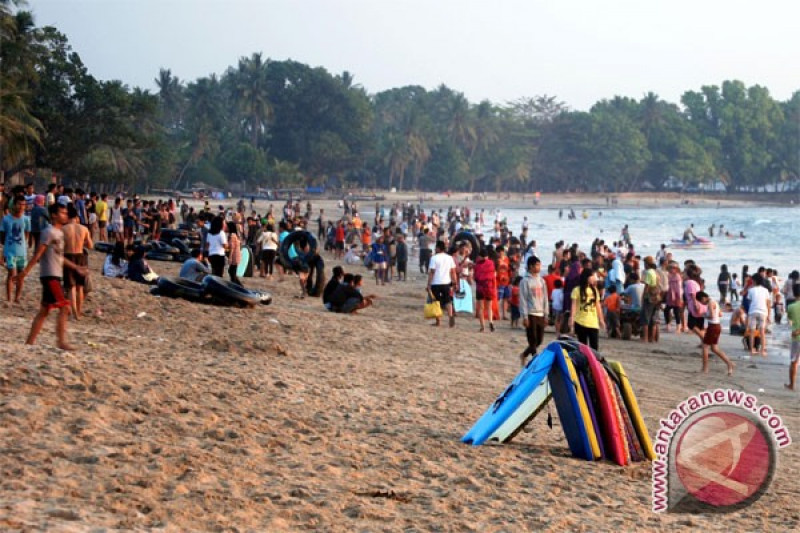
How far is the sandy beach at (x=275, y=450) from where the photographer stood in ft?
16.1

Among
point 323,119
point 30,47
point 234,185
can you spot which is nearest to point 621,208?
point 323,119

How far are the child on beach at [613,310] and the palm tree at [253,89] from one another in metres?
79.7

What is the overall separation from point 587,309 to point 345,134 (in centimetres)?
8716

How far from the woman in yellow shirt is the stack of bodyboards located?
372 centimetres

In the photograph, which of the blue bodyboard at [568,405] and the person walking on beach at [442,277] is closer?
the blue bodyboard at [568,405]

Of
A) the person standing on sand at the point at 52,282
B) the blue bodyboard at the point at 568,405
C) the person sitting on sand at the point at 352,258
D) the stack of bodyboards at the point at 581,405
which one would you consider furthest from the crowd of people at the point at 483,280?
the person sitting on sand at the point at 352,258

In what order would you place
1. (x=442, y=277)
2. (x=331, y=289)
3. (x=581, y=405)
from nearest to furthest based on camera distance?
(x=581, y=405)
(x=442, y=277)
(x=331, y=289)

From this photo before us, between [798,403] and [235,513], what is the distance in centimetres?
824

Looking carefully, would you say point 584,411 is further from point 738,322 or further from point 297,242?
point 297,242

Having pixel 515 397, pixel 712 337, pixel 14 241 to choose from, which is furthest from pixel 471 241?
pixel 515 397

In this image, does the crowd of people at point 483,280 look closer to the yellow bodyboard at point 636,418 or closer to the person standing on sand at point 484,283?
the person standing on sand at point 484,283

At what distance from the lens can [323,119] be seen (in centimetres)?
9700

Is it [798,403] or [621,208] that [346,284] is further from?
[621,208]

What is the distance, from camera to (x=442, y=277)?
573 inches
